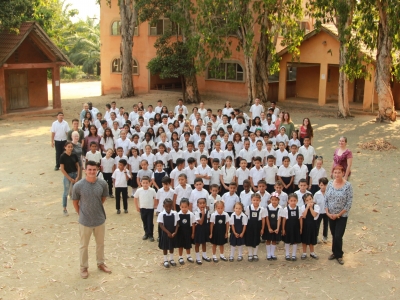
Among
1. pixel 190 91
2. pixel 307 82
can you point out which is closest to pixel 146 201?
pixel 190 91

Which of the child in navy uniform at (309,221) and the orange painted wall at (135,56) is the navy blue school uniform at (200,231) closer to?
the child in navy uniform at (309,221)

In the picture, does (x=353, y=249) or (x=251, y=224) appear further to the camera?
(x=353, y=249)

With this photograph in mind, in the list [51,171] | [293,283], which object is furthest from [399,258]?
[51,171]

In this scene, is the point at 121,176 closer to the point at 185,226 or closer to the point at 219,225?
the point at 185,226

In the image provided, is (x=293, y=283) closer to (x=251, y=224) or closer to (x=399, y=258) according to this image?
(x=251, y=224)

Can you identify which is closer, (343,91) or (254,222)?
(254,222)

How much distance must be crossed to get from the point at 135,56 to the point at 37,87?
308 inches

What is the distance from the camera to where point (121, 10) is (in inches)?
1090

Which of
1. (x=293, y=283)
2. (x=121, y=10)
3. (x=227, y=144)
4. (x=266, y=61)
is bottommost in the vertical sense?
(x=293, y=283)

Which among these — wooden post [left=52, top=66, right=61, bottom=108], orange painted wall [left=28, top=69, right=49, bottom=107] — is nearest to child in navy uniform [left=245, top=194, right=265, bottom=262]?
wooden post [left=52, top=66, right=61, bottom=108]

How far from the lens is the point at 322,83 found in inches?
1018

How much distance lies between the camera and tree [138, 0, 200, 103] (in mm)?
23922

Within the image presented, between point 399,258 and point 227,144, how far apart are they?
4441 mm

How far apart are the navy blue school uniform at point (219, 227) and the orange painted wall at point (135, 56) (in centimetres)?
2128
